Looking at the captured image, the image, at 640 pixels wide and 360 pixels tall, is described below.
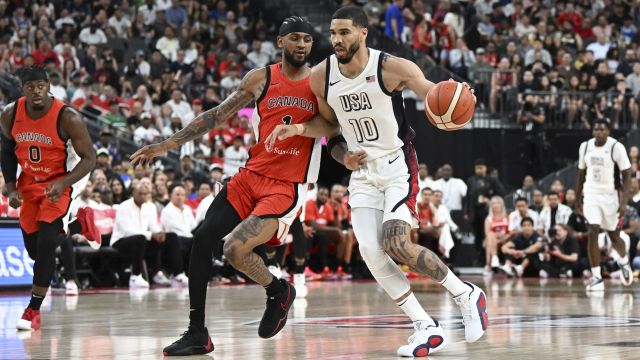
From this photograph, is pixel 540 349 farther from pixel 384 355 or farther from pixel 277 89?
pixel 277 89

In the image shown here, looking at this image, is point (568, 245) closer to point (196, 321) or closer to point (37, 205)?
point (37, 205)

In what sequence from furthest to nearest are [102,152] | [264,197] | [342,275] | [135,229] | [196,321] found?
[342,275] < [102,152] < [135,229] < [264,197] < [196,321]

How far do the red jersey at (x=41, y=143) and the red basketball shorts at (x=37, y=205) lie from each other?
0.28 ft

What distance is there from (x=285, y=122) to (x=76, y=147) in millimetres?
2639

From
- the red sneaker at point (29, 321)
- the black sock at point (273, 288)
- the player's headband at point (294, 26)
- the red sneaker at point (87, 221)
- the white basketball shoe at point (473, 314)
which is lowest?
the red sneaker at point (29, 321)

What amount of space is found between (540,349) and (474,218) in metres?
15.1

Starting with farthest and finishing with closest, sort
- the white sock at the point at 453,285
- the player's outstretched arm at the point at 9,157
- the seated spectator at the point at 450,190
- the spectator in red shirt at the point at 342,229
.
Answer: the seated spectator at the point at 450,190 < the spectator in red shirt at the point at 342,229 < the player's outstretched arm at the point at 9,157 < the white sock at the point at 453,285

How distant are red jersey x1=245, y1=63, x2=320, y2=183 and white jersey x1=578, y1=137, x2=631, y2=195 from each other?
8.62m

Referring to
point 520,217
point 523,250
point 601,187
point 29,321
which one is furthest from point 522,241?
point 29,321

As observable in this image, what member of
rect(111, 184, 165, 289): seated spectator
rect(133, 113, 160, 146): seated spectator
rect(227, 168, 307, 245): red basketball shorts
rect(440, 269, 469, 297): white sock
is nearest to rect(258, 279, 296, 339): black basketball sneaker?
rect(227, 168, 307, 245): red basketball shorts

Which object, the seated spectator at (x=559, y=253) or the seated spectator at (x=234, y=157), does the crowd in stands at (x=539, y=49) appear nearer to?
the seated spectator at (x=559, y=253)

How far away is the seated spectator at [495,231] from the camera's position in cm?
2153

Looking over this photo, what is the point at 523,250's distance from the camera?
69.4ft

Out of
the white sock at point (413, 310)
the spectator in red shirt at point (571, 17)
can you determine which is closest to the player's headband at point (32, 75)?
the white sock at point (413, 310)
